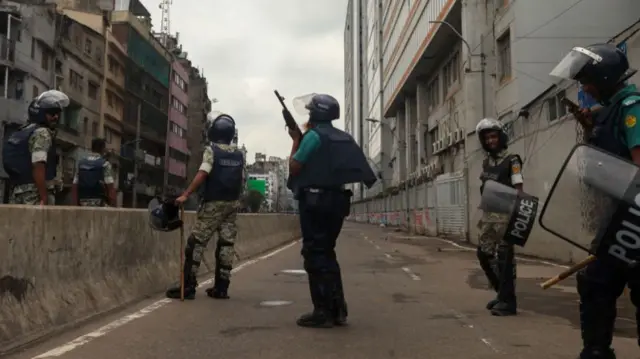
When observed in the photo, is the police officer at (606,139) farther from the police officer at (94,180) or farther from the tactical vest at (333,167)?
the police officer at (94,180)

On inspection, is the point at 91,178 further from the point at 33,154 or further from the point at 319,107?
the point at 319,107

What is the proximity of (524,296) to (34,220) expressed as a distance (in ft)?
20.3

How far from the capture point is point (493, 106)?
2688 centimetres

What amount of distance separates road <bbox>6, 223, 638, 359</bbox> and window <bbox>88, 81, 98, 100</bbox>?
43.2m

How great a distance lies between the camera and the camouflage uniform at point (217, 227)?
6957mm

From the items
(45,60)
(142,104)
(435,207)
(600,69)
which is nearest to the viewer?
(600,69)

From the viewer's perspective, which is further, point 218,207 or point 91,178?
point 91,178

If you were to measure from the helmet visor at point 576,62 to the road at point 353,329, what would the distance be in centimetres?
220

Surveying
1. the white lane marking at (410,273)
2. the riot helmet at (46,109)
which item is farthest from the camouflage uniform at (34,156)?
the white lane marking at (410,273)

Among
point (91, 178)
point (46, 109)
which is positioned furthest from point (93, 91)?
point (46, 109)

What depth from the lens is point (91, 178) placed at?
25.3ft

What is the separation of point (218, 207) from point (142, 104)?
56.0m

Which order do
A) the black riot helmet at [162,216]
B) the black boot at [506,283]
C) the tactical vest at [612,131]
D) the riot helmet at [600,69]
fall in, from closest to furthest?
the tactical vest at [612,131], the riot helmet at [600,69], the black boot at [506,283], the black riot helmet at [162,216]

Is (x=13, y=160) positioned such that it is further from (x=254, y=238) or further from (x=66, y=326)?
(x=254, y=238)
